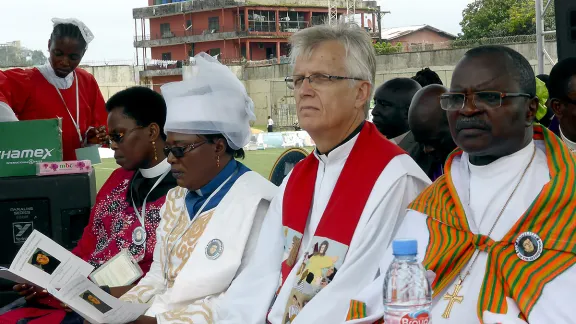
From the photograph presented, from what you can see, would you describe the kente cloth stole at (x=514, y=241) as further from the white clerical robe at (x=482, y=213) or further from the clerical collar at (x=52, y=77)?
the clerical collar at (x=52, y=77)

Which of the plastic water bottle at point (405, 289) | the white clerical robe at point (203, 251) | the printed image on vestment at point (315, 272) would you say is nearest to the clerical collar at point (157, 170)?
the white clerical robe at point (203, 251)

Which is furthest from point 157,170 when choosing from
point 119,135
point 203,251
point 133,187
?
point 203,251

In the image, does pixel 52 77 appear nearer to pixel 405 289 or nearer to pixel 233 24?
pixel 405 289

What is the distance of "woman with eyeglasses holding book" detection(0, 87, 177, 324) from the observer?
4152mm

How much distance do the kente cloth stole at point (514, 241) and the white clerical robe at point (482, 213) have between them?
31 millimetres

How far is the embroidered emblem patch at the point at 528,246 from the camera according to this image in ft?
7.59

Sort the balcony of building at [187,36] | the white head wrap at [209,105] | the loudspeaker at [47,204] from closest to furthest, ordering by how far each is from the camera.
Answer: the white head wrap at [209,105] → the loudspeaker at [47,204] → the balcony of building at [187,36]

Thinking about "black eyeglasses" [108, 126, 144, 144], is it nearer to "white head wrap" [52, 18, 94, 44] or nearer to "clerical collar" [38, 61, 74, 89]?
"white head wrap" [52, 18, 94, 44]

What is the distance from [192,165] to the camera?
3623 mm

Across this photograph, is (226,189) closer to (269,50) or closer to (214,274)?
(214,274)

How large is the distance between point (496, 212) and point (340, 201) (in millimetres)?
682

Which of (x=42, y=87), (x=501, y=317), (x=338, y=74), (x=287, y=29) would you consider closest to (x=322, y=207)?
(x=338, y=74)

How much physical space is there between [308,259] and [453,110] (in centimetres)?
84

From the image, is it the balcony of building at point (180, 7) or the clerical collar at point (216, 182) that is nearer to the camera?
the clerical collar at point (216, 182)
